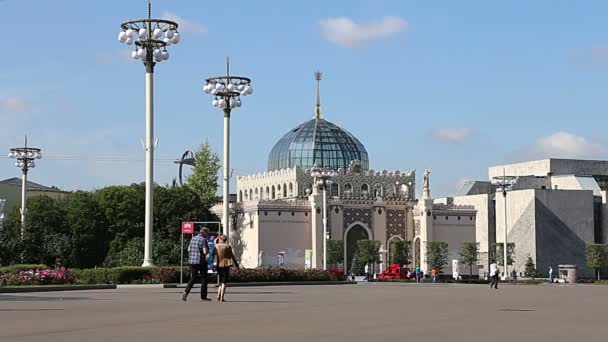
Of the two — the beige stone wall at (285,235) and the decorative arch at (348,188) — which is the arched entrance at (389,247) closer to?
the decorative arch at (348,188)

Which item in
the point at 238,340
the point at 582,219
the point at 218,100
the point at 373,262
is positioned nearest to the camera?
the point at 238,340

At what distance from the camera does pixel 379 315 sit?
1816 cm

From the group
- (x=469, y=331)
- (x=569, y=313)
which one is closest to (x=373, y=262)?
(x=569, y=313)

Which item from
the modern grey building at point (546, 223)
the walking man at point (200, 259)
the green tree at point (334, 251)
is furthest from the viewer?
the modern grey building at point (546, 223)

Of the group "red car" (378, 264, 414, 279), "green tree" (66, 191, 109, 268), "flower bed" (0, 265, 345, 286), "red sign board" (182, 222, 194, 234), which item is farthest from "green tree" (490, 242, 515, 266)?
"red sign board" (182, 222, 194, 234)

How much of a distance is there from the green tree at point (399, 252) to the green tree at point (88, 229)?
24.2m

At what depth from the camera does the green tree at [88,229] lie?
73.5 metres

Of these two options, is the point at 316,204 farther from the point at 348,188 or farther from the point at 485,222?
the point at 485,222

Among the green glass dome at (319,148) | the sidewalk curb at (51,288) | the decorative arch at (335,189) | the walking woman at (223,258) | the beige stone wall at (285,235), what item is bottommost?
the sidewalk curb at (51,288)

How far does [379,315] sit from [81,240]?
57.3 m

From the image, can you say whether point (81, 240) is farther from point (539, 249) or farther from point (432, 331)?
point (432, 331)

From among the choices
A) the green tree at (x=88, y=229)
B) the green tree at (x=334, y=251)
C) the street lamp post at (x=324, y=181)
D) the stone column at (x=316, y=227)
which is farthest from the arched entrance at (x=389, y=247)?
the green tree at (x=88, y=229)

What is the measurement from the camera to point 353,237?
296ft

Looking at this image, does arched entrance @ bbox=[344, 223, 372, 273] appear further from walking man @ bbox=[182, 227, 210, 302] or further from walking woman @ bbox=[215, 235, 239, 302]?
walking man @ bbox=[182, 227, 210, 302]
